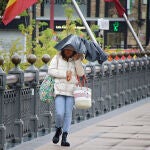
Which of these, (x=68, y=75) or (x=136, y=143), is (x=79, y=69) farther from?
(x=136, y=143)

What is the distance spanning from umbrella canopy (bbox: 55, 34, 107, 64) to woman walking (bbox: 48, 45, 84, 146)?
0.35 ft

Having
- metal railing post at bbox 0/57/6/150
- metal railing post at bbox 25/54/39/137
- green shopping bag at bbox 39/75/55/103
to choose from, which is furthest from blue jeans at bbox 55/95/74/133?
metal railing post at bbox 25/54/39/137

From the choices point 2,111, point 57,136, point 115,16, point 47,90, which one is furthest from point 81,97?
point 115,16

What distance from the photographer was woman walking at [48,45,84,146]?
10406 millimetres

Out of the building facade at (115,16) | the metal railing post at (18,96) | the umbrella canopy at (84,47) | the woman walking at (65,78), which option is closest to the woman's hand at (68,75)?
the woman walking at (65,78)

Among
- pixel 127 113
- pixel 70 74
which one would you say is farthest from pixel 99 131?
pixel 127 113

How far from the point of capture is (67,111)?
10492mm

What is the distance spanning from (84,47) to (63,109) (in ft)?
3.08

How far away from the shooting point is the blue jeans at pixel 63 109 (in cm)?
1041

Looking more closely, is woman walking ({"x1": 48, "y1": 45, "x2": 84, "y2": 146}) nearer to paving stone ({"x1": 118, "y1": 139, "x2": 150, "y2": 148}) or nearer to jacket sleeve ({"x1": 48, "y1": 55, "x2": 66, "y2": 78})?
jacket sleeve ({"x1": 48, "y1": 55, "x2": 66, "y2": 78})

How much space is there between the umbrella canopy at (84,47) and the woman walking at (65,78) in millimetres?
106

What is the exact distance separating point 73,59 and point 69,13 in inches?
350

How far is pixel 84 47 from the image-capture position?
10367mm

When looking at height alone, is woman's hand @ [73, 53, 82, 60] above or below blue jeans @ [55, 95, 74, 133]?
above
